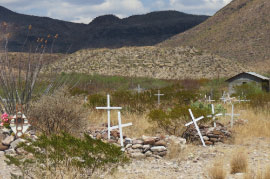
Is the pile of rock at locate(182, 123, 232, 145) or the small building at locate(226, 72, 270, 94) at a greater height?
the small building at locate(226, 72, 270, 94)

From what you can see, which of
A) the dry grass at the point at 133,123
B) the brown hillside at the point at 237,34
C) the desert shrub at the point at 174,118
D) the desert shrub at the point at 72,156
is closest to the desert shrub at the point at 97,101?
the dry grass at the point at 133,123

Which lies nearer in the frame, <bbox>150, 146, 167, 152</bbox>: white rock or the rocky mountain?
<bbox>150, 146, 167, 152</bbox>: white rock

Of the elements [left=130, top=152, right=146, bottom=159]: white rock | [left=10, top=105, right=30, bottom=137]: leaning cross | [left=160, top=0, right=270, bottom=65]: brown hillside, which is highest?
[left=160, top=0, right=270, bottom=65]: brown hillside

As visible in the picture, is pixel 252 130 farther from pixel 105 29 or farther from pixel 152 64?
pixel 105 29

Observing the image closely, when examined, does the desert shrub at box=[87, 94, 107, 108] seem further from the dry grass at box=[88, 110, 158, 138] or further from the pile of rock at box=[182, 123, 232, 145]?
the pile of rock at box=[182, 123, 232, 145]

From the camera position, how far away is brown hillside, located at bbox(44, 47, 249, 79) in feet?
173

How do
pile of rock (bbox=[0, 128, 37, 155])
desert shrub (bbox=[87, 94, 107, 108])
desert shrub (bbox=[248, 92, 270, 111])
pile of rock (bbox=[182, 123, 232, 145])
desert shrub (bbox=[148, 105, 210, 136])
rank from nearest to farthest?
pile of rock (bbox=[0, 128, 37, 155])
pile of rock (bbox=[182, 123, 232, 145])
desert shrub (bbox=[148, 105, 210, 136])
desert shrub (bbox=[248, 92, 270, 111])
desert shrub (bbox=[87, 94, 107, 108])

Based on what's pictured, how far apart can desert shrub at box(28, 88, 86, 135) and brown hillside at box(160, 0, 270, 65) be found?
69.7 m

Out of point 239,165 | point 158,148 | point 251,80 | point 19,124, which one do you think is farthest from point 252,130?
point 251,80

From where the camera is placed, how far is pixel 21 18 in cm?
16225

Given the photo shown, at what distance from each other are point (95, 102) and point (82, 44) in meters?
123

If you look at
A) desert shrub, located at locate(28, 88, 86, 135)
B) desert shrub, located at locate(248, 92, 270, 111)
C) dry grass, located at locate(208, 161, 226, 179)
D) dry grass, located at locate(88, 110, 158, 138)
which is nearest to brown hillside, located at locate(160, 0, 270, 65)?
desert shrub, located at locate(248, 92, 270, 111)

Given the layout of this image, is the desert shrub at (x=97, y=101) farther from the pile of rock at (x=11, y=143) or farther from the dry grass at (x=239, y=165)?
the dry grass at (x=239, y=165)

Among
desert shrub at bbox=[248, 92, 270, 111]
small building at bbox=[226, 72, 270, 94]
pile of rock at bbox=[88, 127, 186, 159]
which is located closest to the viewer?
pile of rock at bbox=[88, 127, 186, 159]
